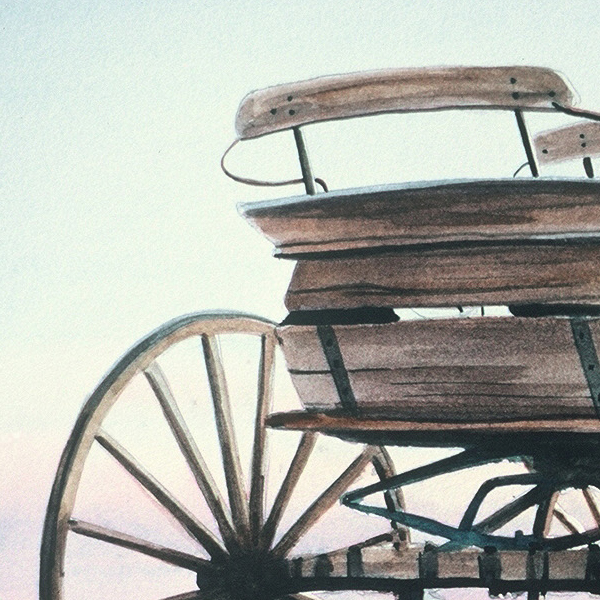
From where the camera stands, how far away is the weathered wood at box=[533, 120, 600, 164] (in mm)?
4582

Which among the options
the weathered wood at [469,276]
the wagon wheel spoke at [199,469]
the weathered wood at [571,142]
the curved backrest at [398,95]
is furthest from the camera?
the weathered wood at [571,142]

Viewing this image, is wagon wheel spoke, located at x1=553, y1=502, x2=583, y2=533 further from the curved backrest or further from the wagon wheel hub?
the curved backrest

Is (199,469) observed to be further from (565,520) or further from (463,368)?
(565,520)

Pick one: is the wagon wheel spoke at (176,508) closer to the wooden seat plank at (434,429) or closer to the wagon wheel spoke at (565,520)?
the wooden seat plank at (434,429)

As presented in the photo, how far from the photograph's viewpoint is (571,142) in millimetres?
4621

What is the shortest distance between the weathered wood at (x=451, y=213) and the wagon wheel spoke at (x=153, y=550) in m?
1.11

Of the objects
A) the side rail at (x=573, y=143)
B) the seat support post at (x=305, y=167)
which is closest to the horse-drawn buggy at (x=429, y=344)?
the seat support post at (x=305, y=167)

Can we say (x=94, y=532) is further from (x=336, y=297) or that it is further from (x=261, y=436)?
(x=336, y=297)

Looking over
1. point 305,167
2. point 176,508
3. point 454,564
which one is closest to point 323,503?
point 176,508

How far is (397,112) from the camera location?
3.06 metres

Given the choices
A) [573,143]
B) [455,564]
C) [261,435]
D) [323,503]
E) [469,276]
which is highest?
[573,143]

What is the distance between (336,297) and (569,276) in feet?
2.02

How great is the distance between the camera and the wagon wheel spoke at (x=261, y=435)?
3.85 meters

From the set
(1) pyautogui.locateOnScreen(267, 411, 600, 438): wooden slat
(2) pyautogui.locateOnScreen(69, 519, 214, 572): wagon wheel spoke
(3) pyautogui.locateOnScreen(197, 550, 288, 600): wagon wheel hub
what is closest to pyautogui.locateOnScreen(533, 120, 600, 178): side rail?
(1) pyautogui.locateOnScreen(267, 411, 600, 438): wooden slat
